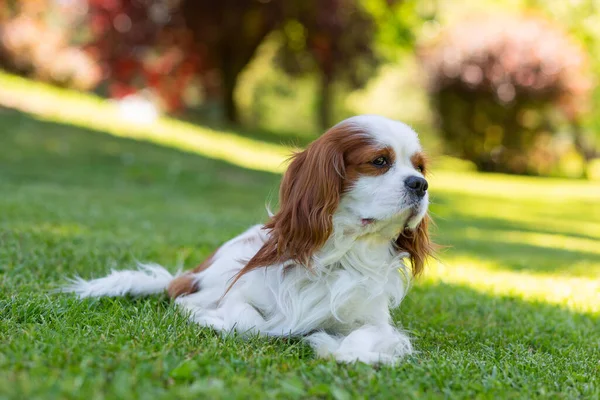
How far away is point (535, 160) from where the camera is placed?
910 inches

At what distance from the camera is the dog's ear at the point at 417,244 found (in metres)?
3.53

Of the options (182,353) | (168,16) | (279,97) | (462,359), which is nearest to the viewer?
(182,353)

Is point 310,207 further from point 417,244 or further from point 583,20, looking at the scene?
point 583,20

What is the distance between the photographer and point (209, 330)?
3.29m

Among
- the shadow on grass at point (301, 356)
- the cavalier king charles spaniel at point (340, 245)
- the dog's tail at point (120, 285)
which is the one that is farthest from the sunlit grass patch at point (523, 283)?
the dog's tail at point (120, 285)

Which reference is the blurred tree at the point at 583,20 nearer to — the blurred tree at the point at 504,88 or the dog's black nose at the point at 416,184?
the blurred tree at the point at 504,88

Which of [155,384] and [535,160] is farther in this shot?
[535,160]

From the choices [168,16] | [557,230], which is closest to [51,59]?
[168,16]

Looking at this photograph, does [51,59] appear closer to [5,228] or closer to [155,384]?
[5,228]

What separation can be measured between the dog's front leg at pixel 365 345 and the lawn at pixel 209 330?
9cm

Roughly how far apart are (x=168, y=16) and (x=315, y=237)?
18.6 m

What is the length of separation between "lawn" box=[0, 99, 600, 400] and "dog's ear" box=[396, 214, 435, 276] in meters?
0.44

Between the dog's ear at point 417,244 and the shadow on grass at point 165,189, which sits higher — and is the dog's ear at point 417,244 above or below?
above

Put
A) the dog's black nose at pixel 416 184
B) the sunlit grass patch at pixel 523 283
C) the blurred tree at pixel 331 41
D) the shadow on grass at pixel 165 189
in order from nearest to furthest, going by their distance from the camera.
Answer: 1. the dog's black nose at pixel 416 184
2. the sunlit grass patch at pixel 523 283
3. the shadow on grass at pixel 165 189
4. the blurred tree at pixel 331 41
